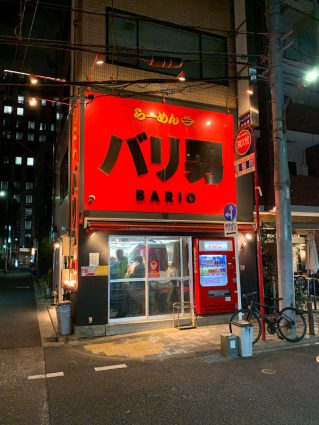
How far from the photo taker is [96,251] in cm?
1005

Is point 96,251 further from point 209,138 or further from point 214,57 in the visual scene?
point 214,57

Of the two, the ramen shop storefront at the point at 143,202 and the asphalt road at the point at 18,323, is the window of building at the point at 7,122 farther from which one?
the ramen shop storefront at the point at 143,202

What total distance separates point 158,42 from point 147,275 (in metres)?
8.34

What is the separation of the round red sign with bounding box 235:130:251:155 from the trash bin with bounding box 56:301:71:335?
22.9 feet

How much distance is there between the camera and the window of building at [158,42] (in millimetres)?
11523

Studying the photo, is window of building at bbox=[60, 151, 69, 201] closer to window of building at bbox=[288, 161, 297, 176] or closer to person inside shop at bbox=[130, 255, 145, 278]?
person inside shop at bbox=[130, 255, 145, 278]

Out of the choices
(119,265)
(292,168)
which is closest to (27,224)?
(292,168)

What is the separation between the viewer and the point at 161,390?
5859mm

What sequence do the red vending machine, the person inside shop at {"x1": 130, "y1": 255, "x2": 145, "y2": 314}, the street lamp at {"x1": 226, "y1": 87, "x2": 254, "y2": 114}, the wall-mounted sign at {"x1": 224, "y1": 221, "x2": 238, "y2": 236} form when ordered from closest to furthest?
the wall-mounted sign at {"x1": 224, "y1": 221, "x2": 238, "y2": 236} → the person inside shop at {"x1": 130, "y1": 255, "x2": 145, "y2": 314} → the red vending machine → the street lamp at {"x1": 226, "y1": 87, "x2": 254, "y2": 114}

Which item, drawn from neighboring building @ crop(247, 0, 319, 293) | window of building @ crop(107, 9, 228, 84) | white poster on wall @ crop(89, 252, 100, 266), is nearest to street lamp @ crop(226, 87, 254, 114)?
neighboring building @ crop(247, 0, 319, 293)

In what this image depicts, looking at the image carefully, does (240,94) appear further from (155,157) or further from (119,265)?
(119,265)

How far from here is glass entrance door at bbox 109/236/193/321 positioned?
10438mm

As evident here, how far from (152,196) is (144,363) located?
201 inches

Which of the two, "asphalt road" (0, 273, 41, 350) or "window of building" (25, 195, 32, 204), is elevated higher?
"window of building" (25, 195, 32, 204)
